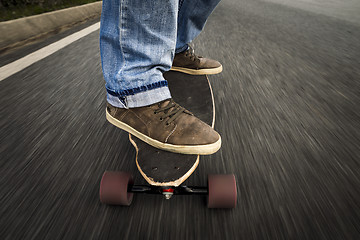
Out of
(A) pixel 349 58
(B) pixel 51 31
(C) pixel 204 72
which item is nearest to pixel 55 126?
(C) pixel 204 72

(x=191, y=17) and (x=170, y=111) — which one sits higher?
(x=191, y=17)

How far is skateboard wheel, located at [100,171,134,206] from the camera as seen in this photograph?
87 centimetres

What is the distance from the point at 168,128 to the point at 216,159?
12.8 inches

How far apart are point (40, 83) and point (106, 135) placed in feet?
3.40

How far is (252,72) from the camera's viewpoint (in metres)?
2.18

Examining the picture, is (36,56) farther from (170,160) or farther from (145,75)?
(170,160)

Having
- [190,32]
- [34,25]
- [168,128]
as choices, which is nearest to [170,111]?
[168,128]

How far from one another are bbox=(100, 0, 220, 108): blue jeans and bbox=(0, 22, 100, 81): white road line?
5.07 feet

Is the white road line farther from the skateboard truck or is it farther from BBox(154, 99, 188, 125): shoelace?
the skateboard truck

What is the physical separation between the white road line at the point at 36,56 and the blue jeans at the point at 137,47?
154 cm

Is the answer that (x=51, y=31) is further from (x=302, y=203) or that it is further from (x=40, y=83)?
(x=302, y=203)

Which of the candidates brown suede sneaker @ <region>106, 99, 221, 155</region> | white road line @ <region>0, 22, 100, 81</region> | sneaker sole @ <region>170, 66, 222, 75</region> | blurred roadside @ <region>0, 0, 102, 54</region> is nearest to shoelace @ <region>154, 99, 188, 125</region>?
brown suede sneaker @ <region>106, 99, 221, 155</region>

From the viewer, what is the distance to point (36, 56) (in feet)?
7.94

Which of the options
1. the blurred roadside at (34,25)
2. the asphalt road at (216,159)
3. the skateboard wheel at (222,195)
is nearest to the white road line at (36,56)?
the asphalt road at (216,159)
